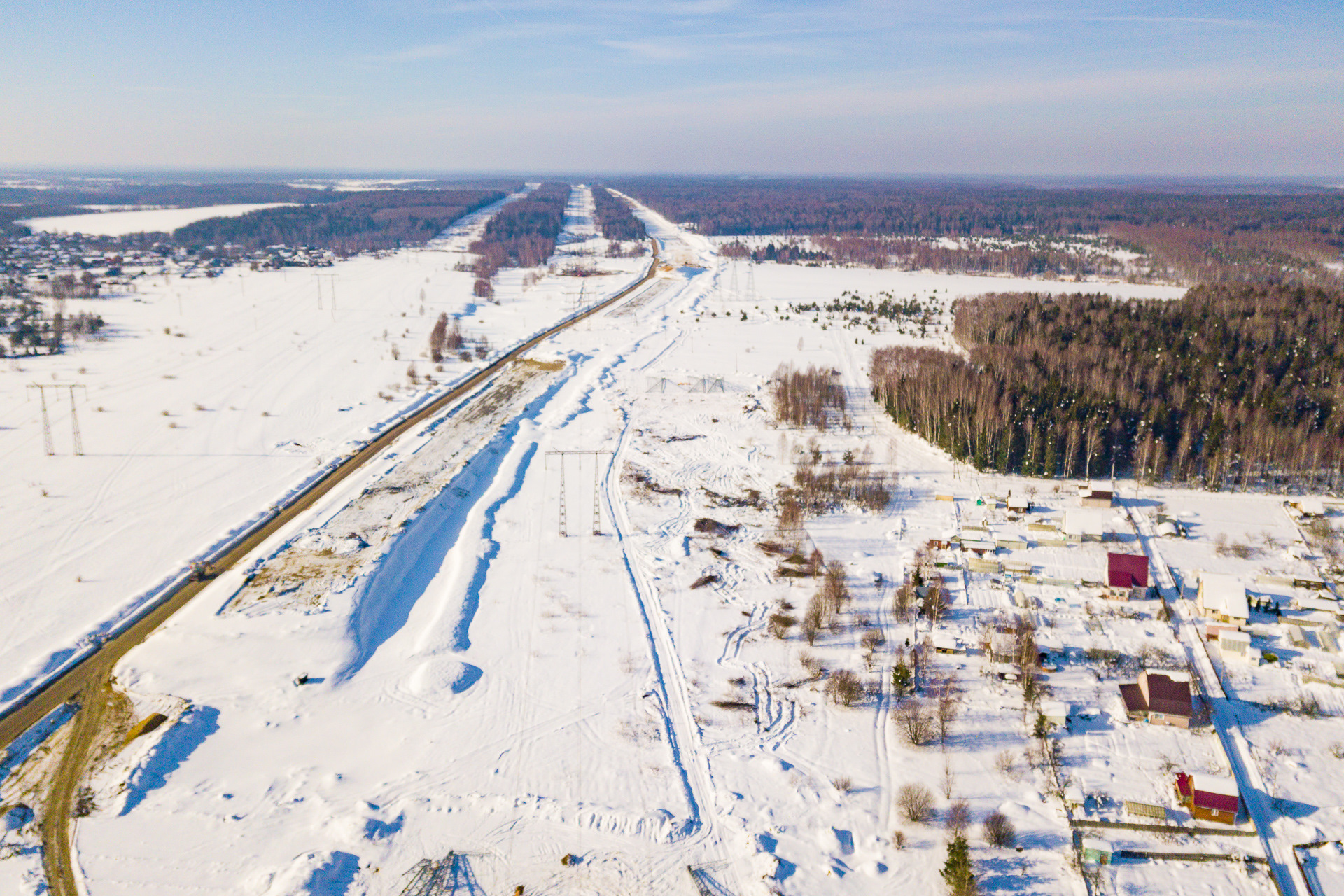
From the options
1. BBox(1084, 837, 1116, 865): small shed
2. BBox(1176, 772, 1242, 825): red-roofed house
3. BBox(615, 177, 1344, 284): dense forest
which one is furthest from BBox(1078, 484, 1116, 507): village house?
BBox(615, 177, 1344, 284): dense forest

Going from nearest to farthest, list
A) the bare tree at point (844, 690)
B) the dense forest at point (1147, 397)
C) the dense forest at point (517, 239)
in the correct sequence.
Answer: the bare tree at point (844, 690), the dense forest at point (1147, 397), the dense forest at point (517, 239)

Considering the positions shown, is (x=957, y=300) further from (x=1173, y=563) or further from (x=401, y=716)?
(x=401, y=716)

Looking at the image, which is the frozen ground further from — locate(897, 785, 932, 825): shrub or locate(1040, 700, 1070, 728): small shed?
locate(1040, 700, 1070, 728): small shed

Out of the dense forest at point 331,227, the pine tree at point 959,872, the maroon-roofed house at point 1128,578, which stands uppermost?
the dense forest at point 331,227

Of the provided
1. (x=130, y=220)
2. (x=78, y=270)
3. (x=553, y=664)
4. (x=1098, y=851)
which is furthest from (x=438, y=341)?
(x=130, y=220)

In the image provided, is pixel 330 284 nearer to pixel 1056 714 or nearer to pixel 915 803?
pixel 1056 714

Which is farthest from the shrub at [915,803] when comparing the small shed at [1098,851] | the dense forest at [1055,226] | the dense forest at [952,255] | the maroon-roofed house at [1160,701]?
the dense forest at [952,255]

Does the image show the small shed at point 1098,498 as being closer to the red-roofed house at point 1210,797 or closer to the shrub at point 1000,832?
the red-roofed house at point 1210,797
